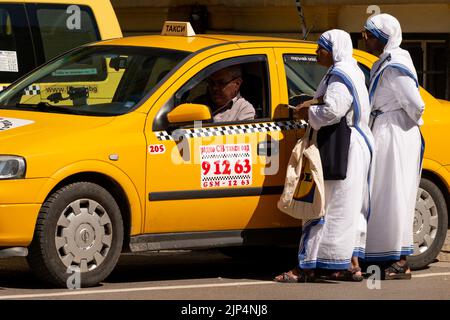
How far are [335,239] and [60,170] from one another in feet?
6.43

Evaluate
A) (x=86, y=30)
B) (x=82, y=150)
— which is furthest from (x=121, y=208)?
(x=86, y=30)

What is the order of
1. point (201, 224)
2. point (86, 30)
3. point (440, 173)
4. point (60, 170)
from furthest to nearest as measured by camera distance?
point (86, 30) < point (440, 173) < point (201, 224) < point (60, 170)

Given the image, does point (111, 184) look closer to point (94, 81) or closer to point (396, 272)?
point (94, 81)

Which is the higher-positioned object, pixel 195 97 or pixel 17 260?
pixel 195 97

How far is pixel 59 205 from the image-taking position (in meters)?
9.02

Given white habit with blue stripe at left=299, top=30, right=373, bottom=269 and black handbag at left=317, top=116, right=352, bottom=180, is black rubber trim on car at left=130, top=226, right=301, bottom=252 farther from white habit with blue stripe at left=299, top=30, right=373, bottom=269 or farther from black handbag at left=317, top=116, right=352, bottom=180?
black handbag at left=317, top=116, right=352, bottom=180

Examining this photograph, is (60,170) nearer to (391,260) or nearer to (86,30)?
(391,260)

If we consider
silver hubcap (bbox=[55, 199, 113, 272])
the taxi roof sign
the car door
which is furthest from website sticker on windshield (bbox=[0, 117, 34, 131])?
the taxi roof sign

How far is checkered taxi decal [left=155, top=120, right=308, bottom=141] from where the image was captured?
9500mm

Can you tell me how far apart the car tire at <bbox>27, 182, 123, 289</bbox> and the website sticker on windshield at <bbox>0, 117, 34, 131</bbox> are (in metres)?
0.59

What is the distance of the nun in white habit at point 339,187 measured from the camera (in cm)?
972

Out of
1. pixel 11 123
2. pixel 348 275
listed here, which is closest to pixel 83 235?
pixel 11 123

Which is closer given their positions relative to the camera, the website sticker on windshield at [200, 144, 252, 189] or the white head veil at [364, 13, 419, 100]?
the website sticker on windshield at [200, 144, 252, 189]

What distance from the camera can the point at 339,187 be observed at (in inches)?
384
